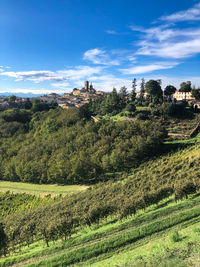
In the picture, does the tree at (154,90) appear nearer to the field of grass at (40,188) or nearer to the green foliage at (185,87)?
the green foliage at (185,87)

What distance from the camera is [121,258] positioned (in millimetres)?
12930

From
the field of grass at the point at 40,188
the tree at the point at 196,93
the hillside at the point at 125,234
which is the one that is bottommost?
the field of grass at the point at 40,188

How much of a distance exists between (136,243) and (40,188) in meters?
31.9

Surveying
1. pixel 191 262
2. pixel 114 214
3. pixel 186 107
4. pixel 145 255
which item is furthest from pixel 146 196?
pixel 186 107

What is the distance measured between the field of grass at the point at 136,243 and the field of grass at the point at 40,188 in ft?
60.4

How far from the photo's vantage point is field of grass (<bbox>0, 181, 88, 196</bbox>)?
3650 centimetres

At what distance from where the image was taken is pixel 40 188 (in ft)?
135

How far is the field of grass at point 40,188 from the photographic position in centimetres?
3650

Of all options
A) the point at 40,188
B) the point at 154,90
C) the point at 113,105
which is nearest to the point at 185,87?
the point at 154,90

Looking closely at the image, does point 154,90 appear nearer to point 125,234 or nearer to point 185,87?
point 185,87

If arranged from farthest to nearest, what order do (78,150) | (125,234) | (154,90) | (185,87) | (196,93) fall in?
(185,87) < (196,93) < (154,90) < (78,150) < (125,234)

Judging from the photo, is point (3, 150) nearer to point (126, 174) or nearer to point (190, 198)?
point (126, 174)

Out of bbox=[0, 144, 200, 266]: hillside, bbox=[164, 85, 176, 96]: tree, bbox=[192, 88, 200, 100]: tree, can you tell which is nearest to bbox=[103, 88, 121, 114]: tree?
bbox=[164, 85, 176, 96]: tree

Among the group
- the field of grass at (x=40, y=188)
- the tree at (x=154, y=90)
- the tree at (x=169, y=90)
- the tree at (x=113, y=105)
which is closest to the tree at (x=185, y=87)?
the tree at (x=169, y=90)
